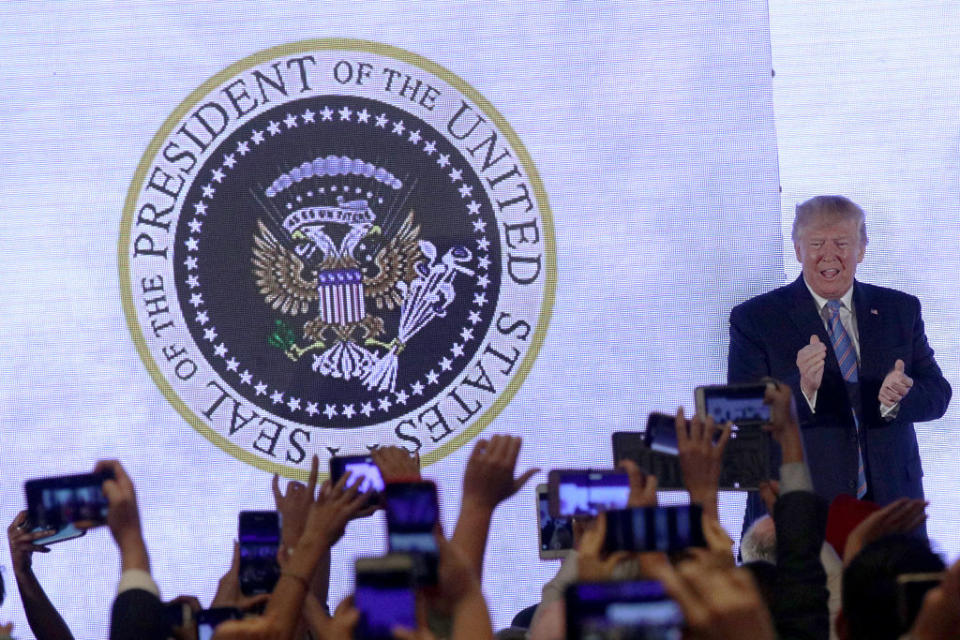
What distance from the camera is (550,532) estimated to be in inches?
153

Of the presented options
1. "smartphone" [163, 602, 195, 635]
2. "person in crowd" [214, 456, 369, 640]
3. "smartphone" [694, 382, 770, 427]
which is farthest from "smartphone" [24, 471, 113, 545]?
"smartphone" [694, 382, 770, 427]

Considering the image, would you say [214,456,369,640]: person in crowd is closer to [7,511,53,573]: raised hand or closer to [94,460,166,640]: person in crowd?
[94,460,166,640]: person in crowd

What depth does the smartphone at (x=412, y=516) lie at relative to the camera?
1.91 metres

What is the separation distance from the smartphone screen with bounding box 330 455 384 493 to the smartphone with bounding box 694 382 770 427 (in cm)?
70

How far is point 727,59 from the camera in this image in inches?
190

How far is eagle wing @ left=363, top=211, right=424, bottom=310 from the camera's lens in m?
4.80

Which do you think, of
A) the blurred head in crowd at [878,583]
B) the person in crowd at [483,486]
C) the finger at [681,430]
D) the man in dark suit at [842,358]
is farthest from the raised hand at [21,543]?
the man in dark suit at [842,358]

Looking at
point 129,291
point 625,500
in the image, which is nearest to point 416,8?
point 129,291

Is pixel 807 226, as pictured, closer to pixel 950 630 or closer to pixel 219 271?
pixel 219 271

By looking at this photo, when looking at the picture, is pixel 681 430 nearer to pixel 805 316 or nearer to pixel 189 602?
pixel 189 602

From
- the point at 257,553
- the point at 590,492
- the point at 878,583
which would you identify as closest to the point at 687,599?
the point at 878,583

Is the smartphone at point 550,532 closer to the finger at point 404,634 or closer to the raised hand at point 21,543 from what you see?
the raised hand at point 21,543

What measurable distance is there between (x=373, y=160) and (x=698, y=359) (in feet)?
4.68

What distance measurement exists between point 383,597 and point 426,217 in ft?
10.9
